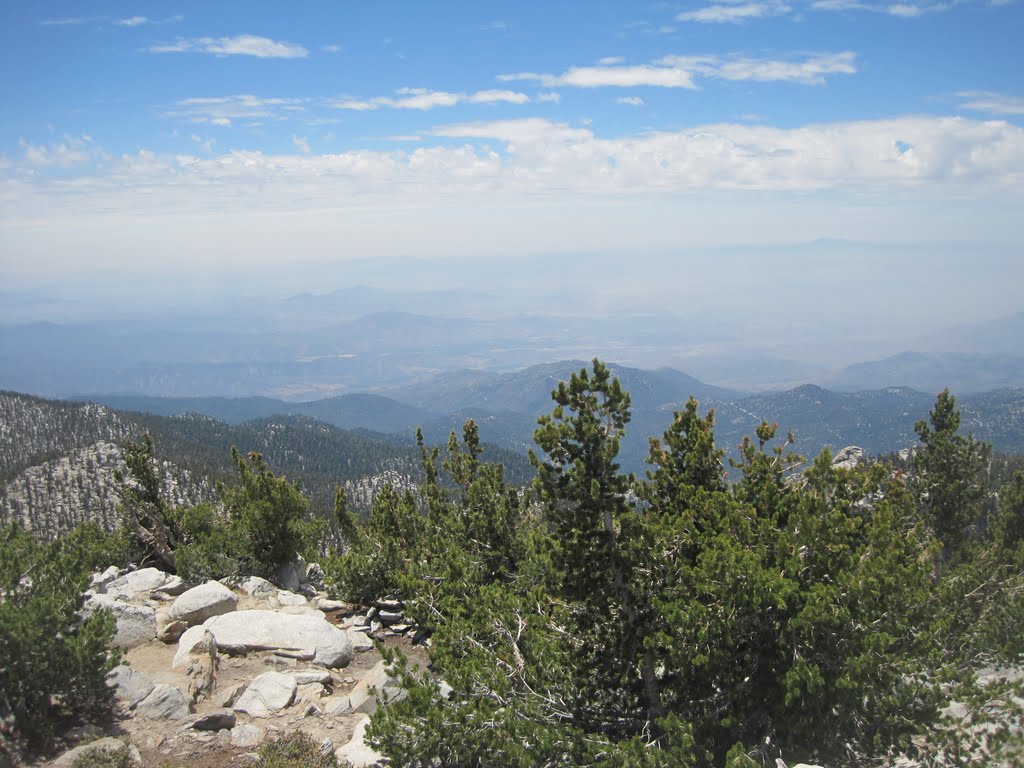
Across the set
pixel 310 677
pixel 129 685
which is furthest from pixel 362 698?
pixel 129 685

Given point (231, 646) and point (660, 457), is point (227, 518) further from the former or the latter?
point (660, 457)

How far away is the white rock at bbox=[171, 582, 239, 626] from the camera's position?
17.8 meters

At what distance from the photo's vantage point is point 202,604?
1817 centimetres

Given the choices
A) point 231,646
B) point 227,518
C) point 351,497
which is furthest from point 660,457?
point 351,497

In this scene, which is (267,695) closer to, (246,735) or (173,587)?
(246,735)

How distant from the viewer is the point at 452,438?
24.6 m

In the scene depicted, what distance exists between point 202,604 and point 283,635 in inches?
120

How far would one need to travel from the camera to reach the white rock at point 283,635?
16.4 metres

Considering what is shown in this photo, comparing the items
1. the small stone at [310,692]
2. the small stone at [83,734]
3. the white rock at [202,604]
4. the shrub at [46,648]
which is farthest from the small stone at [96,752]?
the white rock at [202,604]

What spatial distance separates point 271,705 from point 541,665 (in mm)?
5910

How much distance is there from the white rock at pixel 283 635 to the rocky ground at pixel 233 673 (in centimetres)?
3

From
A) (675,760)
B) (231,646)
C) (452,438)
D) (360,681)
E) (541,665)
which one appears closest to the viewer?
(675,760)

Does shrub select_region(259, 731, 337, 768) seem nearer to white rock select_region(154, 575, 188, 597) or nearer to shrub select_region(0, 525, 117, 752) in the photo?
shrub select_region(0, 525, 117, 752)

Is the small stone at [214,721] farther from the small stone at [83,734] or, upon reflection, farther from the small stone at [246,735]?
the small stone at [83,734]
